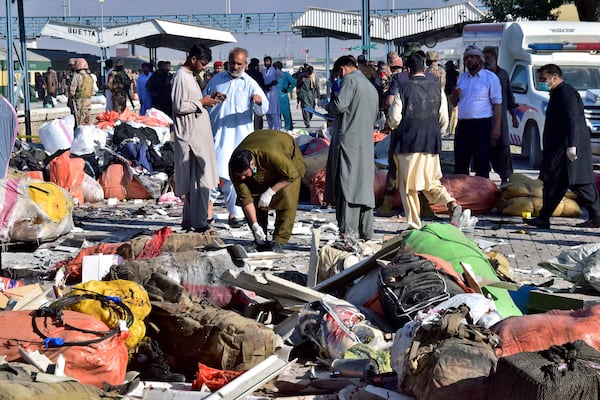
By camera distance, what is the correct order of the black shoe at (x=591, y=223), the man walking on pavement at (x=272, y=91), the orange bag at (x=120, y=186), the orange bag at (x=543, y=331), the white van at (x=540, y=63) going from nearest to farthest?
the orange bag at (x=543, y=331) → the black shoe at (x=591, y=223) → the orange bag at (x=120, y=186) → the white van at (x=540, y=63) → the man walking on pavement at (x=272, y=91)

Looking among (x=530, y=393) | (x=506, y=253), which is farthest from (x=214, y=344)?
(x=506, y=253)

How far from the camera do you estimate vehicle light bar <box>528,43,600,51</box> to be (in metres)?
18.4

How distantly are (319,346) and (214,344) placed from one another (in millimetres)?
680

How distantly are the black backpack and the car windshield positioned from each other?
39.5 feet

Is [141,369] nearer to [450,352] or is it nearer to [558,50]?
[450,352]

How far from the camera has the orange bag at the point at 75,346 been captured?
555cm

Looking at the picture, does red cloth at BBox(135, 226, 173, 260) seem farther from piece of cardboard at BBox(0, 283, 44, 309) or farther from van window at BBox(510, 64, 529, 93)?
van window at BBox(510, 64, 529, 93)

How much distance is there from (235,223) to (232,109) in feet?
4.16

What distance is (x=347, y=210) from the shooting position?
9.62 metres

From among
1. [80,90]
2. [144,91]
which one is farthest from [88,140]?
[80,90]

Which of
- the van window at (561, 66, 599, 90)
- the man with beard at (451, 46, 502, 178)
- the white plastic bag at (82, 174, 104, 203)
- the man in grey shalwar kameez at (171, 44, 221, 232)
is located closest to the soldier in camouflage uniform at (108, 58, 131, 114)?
the white plastic bag at (82, 174, 104, 203)

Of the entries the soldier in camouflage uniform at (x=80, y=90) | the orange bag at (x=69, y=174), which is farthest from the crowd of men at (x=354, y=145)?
the soldier in camouflage uniform at (x=80, y=90)

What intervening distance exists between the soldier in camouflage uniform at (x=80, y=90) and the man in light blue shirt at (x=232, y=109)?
965 cm

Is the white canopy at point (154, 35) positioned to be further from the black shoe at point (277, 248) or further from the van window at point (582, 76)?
the black shoe at point (277, 248)
